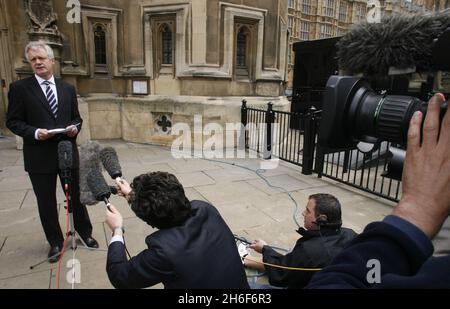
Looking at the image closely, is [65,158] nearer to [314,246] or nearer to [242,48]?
[314,246]

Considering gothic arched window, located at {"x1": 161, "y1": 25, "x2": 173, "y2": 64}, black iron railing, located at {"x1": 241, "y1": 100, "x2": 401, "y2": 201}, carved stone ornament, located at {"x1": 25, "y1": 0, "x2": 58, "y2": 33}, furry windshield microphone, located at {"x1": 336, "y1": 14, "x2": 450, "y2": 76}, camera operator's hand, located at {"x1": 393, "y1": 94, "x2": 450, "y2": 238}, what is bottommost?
black iron railing, located at {"x1": 241, "y1": 100, "x2": 401, "y2": 201}

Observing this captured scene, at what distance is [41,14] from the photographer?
7477 mm

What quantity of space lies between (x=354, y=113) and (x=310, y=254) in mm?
1381

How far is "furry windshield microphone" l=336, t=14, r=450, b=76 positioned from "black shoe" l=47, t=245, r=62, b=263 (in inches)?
128

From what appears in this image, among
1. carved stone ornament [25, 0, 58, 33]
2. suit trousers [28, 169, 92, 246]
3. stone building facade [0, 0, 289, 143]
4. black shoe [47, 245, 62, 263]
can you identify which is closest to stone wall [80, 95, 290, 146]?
stone building facade [0, 0, 289, 143]

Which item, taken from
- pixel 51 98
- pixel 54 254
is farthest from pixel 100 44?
pixel 54 254

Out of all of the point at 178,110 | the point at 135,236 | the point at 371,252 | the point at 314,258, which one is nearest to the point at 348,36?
the point at 371,252

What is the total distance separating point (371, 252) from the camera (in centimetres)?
73

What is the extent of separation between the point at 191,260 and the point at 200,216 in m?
Answer: 0.26

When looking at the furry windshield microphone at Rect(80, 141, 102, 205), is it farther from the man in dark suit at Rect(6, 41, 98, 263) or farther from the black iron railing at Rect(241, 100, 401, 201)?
the black iron railing at Rect(241, 100, 401, 201)

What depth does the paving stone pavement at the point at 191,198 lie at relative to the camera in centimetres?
301

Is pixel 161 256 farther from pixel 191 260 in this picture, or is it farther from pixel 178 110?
pixel 178 110

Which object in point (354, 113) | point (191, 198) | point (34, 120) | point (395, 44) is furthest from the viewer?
point (191, 198)

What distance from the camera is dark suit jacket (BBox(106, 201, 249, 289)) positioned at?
1542 mm
